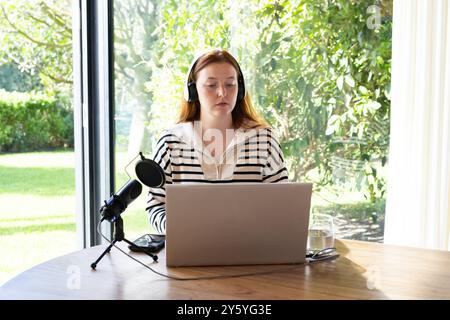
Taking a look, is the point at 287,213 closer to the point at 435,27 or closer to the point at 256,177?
the point at 256,177

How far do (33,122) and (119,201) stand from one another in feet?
4.51

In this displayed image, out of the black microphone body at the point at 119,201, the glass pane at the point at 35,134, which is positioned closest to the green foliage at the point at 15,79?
the glass pane at the point at 35,134

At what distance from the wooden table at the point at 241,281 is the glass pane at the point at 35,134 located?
120cm

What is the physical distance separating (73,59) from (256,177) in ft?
4.15

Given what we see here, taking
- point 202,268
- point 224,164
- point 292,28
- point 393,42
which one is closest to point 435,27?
point 393,42

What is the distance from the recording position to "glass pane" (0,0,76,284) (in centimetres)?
270

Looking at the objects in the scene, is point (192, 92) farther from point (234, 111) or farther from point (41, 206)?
point (41, 206)

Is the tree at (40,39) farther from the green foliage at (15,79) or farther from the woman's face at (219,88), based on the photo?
the woman's face at (219,88)

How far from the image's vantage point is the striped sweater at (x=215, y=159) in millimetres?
2285

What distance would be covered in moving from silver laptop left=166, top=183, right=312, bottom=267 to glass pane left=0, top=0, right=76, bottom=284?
1447mm

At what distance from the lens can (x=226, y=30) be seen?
3178 millimetres

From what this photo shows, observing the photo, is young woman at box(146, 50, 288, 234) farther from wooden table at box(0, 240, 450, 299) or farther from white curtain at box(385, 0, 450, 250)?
white curtain at box(385, 0, 450, 250)

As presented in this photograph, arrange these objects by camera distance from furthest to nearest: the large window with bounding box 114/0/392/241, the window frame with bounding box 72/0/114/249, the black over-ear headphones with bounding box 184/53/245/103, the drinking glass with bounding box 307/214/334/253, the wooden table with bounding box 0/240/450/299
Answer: the large window with bounding box 114/0/392/241 → the window frame with bounding box 72/0/114/249 → the black over-ear headphones with bounding box 184/53/245/103 → the drinking glass with bounding box 307/214/334/253 → the wooden table with bounding box 0/240/450/299

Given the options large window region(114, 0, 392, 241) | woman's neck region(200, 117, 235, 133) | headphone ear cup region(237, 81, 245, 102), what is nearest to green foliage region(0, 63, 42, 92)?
large window region(114, 0, 392, 241)
